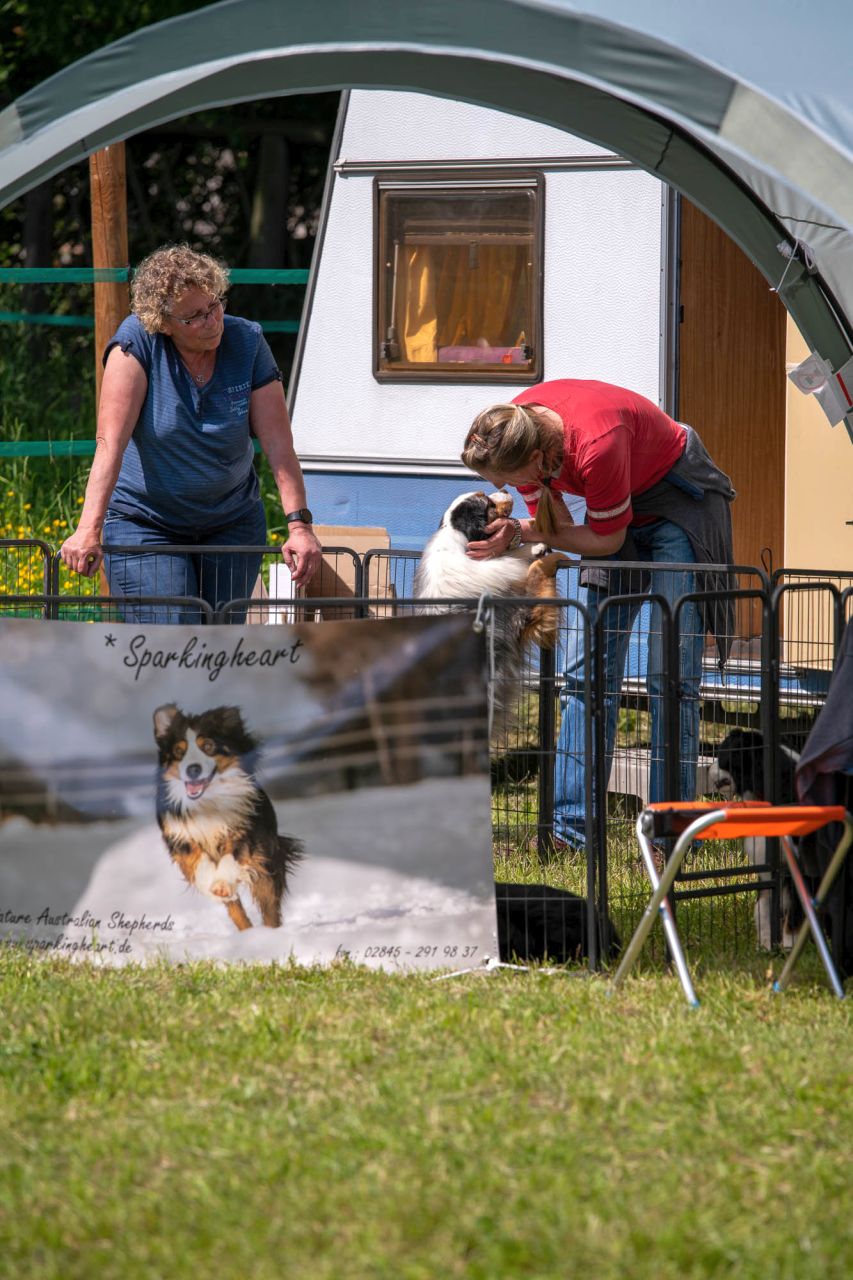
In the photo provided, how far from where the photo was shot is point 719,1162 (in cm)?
293

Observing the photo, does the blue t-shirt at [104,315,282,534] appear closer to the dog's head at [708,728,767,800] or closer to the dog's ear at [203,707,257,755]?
the dog's ear at [203,707,257,755]

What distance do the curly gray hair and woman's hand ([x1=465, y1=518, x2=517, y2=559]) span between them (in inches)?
51.0

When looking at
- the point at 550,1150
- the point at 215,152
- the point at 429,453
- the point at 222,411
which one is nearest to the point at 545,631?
the point at 222,411

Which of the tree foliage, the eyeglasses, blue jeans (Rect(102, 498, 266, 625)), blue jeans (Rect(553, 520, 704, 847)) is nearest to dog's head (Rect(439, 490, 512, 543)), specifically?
blue jeans (Rect(553, 520, 704, 847))

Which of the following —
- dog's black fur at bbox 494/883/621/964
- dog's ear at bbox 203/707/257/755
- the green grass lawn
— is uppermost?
dog's ear at bbox 203/707/257/755

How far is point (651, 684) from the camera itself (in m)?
5.34

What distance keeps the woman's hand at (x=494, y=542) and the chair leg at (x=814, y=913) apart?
6.33 ft

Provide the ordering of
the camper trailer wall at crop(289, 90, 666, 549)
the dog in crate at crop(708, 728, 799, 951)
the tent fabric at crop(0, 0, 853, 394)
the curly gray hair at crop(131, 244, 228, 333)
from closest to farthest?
the tent fabric at crop(0, 0, 853, 394)
the dog in crate at crop(708, 728, 799, 951)
the curly gray hair at crop(131, 244, 228, 333)
the camper trailer wall at crop(289, 90, 666, 549)

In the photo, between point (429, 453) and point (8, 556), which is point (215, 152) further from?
point (429, 453)

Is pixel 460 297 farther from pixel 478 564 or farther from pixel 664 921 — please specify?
pixel 664 921

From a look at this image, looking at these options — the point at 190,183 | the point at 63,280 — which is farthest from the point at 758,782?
the point at 190,183

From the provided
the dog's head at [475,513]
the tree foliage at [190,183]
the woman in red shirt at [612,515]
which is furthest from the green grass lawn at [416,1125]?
the tree foliage at [190,183]

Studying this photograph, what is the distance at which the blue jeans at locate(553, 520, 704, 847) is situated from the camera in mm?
5156

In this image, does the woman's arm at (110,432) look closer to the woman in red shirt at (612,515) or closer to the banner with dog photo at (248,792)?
the banner with dog photo at (248,792)
